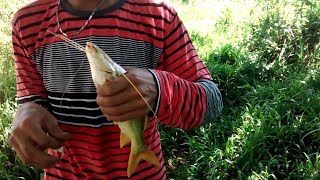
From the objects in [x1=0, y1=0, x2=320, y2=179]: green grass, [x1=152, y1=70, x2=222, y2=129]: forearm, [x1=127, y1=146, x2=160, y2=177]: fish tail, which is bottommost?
[x1=0, y1=0, x2=320, y2=179]: green grass

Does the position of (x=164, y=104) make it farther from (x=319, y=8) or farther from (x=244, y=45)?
(x=319, y=8)

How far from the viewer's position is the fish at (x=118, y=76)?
0.97 meters

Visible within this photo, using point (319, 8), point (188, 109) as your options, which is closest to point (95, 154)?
point (188, 109)

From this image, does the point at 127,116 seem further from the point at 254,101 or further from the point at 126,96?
the point at 254,101

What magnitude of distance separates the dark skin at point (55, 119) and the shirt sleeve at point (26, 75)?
0.10 meters

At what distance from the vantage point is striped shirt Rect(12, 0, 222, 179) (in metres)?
1.29

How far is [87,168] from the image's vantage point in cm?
138

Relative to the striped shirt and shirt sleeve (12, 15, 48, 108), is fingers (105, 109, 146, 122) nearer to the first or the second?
the striped shirt

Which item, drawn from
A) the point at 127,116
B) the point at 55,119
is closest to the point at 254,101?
the point at 55,119

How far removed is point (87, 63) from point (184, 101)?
36cm

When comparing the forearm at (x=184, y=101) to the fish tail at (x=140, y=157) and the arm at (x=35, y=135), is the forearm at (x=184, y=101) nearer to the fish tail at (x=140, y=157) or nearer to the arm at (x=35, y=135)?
the fish tail at (x=140, y=157)

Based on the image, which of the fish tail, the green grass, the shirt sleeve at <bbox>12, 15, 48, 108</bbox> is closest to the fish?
the fish tail

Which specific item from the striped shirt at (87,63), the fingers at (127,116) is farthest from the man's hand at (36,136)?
the fingers at (127,116)

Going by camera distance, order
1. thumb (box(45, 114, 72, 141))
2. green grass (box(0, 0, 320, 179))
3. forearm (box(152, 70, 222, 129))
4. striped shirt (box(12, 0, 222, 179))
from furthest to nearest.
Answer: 1. green grass (box(0, 0, 320, 179))
2. striped shirt (box(12, 0, 222, 179))
3. thumb (box(45, 114, 72, 141))
4. forearm (box(152, 70, 222, 129))
